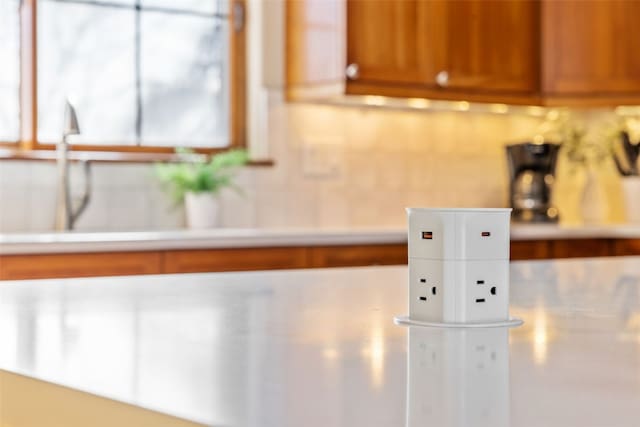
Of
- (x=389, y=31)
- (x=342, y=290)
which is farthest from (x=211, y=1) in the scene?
(x=342, y=290)

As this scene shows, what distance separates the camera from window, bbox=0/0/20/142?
11.5 feet

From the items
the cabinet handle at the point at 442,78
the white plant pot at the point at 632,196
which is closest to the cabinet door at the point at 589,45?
the white plant pot at the point at 632,196

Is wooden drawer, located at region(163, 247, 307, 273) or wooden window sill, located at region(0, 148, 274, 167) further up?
wooden window sill, located at region(0, 148, 274, 167)

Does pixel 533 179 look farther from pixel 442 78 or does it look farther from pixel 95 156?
pixel 95 156

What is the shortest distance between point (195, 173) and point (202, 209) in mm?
123

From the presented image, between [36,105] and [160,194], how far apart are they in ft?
1.63

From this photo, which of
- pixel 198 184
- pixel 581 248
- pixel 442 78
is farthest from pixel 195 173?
pixel 581 248

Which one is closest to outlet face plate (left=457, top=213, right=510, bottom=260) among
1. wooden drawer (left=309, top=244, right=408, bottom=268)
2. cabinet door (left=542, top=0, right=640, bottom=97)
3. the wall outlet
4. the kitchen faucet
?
the wall outlet

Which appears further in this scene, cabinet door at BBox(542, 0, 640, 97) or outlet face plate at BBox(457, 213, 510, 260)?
cabinet door at BBox(542, 0, 640, 97)

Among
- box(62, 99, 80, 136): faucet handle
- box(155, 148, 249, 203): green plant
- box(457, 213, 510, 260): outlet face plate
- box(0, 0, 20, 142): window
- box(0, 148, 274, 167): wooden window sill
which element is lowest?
box(457, 213, 510, 260): outlet face plate

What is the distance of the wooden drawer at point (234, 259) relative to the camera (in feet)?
9.87

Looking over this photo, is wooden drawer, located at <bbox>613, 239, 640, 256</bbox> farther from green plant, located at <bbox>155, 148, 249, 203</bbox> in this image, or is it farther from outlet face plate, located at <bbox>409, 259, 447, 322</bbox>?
outlet face plate, located at <bbox>409, 259, 447, 322</bbox>

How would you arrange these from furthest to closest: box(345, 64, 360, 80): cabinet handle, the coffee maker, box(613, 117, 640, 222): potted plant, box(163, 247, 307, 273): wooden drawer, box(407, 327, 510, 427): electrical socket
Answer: box(613, 117, 640, 222): potted plant < the coffee maker < box(345, 64, 360, 80): cabinet handle < box(163, 247, 307, 273): wooden drawer < box(407, 327, 510, 427): electrical socket

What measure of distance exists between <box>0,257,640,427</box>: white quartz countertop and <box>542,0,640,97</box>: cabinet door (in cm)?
296
